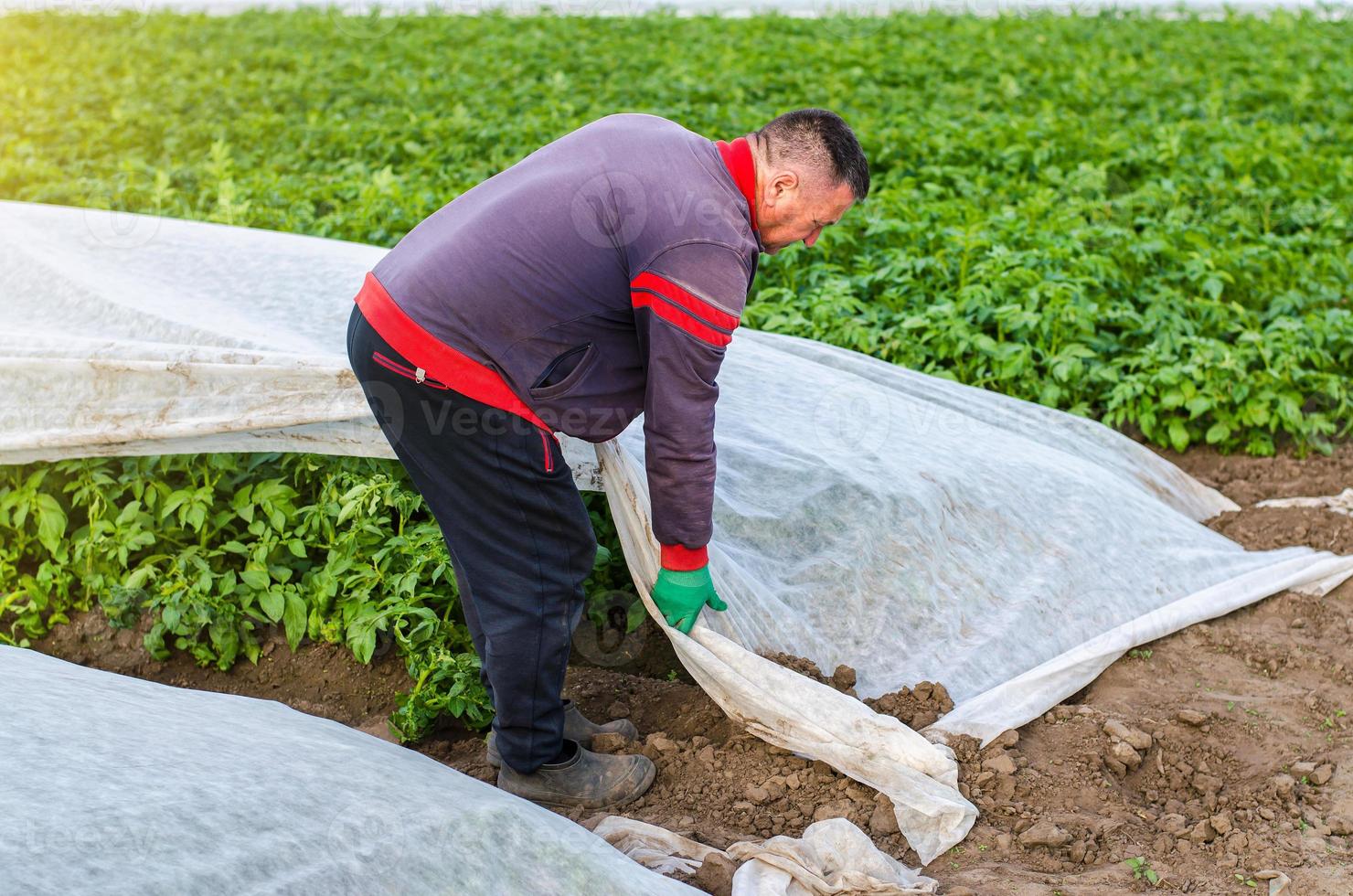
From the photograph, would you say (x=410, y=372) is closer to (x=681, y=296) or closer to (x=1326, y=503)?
(x=681, y=296)

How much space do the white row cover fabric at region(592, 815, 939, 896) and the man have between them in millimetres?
427

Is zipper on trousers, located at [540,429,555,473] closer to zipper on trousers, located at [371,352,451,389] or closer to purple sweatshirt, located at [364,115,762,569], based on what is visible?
purple sweatshirt, located at [364,115,762,569]

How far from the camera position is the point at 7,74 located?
9250 millimetres

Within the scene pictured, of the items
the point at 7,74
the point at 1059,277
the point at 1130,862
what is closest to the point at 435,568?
the point at 1130,862

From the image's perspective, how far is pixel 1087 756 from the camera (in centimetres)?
264

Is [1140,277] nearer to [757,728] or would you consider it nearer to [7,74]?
[757,728]

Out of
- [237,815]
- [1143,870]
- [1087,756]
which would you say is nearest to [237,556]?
[237,815]

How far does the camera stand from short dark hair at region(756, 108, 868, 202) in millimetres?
2199

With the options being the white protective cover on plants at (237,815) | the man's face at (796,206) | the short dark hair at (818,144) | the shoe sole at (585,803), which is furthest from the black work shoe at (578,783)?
the short dark hair at (818,144)

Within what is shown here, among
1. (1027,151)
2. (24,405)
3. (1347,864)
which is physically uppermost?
(1027,151)

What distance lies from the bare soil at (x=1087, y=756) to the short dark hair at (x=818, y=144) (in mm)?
1173

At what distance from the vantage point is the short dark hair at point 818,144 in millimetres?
2199

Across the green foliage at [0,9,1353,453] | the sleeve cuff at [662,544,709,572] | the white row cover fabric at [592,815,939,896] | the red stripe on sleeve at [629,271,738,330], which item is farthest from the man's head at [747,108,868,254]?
the green foliage at [0,9,1353,453]

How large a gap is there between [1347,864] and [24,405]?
3220mm
